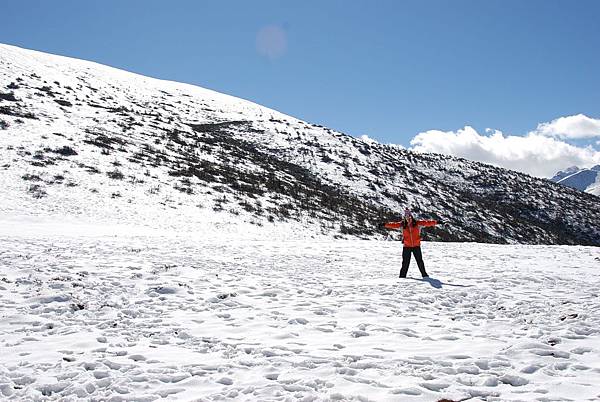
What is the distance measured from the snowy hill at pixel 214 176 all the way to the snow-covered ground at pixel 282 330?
38.9 ft

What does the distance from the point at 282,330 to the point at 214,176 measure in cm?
3151

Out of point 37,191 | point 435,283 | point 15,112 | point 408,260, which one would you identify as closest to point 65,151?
→ point 37,191

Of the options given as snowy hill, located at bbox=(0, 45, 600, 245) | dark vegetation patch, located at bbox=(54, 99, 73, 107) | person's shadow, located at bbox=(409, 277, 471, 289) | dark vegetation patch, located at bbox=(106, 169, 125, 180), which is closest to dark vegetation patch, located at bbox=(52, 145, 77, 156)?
snowy hill, located at bbox=(0, 45, 600, 245)

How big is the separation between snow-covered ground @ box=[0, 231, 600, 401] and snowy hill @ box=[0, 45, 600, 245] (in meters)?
11.8

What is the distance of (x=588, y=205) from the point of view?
71.7 metres

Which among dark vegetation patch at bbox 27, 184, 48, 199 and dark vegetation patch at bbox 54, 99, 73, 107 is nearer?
dark vegetation patch at bbox 27, 184, 48, 199

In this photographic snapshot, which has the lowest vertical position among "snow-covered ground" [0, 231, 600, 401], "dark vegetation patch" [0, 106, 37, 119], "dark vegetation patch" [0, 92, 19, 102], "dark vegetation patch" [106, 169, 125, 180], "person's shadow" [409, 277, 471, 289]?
"snow-covered ground" [0, 231, 600, 401]

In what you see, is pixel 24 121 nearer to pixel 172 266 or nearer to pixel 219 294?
pixel 172 266

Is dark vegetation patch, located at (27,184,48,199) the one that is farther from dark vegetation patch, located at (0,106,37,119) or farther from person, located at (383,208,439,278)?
person, located at (383,208,439,278)

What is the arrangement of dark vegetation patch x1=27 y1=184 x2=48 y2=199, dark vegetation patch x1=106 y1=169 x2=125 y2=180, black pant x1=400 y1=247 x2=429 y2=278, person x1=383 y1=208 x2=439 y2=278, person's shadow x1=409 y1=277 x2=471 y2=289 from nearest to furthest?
person's shadow x1=409 y1=277 x2=471 y2=289, black pant x1=400 y1=247 x2=429 y2=278, person x1=383 y1=208 x2=439 y2=278, dark vegetation patch x1=27 y1=184 x2=48 y2=199, dark vegetation patch x1=106 y1=169 x2=125 y2=180

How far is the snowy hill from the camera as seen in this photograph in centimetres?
2709

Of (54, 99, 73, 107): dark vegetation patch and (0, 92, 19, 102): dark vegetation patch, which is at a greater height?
(54, 99, 73, 107): dark vegetation patch

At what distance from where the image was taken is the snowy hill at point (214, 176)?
2709cm

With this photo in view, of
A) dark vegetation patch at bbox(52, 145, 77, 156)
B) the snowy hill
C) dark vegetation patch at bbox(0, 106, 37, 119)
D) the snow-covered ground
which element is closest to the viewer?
the snow-covered ground
